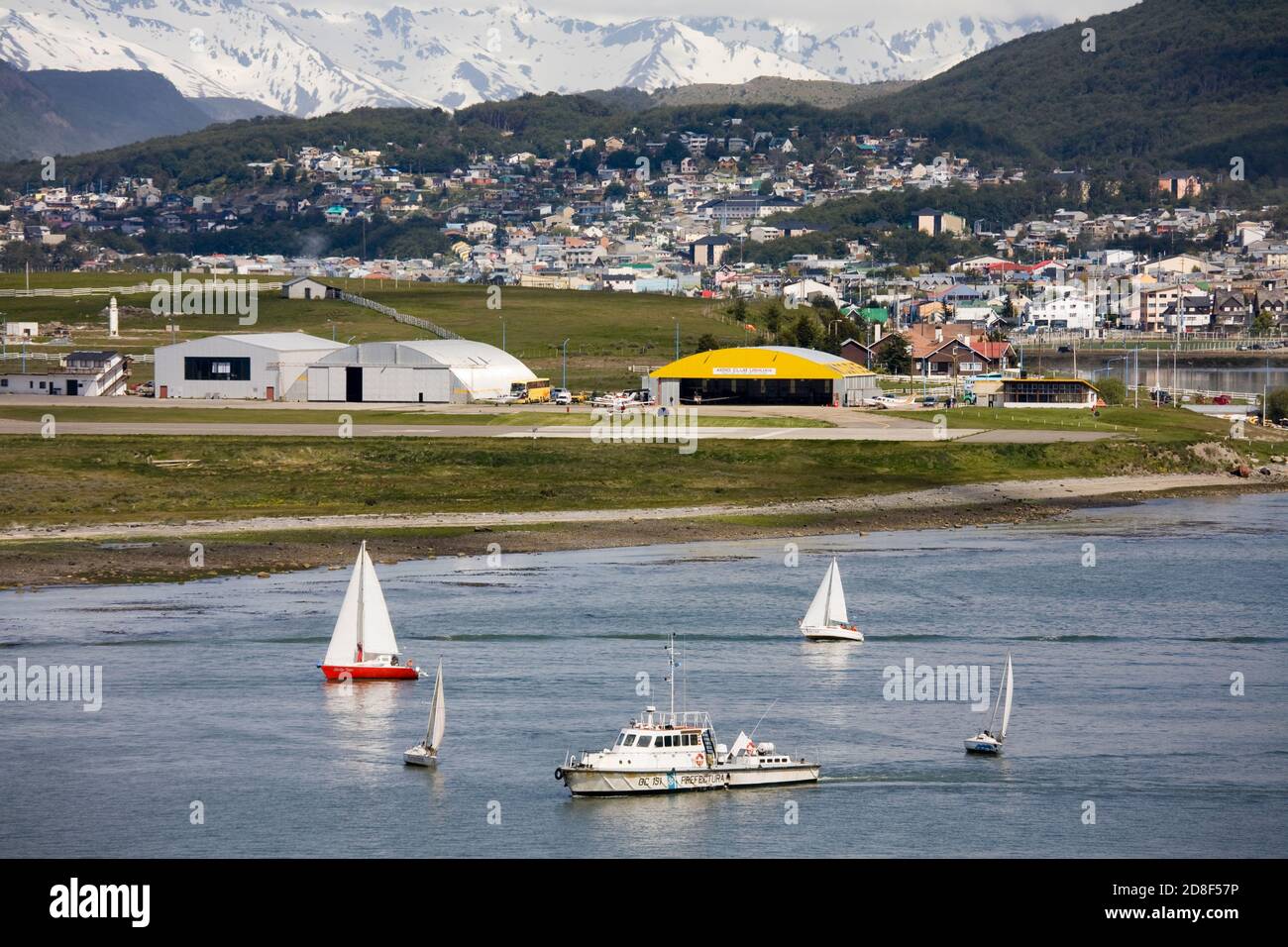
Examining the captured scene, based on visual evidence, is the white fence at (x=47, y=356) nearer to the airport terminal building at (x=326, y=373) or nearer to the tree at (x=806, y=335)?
the airport terminal building at (x=326, y=373)

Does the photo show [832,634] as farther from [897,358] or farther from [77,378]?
[897,358]

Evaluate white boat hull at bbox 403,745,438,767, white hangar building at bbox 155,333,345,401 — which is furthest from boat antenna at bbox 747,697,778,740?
white hangar building at bbox 155,333,345,401

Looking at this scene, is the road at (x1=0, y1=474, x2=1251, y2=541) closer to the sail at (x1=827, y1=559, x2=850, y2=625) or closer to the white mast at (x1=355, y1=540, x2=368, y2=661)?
the sail at (x1=827, y1=559, x2=850, y2=625)

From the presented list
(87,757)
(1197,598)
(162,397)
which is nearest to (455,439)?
(162,397)

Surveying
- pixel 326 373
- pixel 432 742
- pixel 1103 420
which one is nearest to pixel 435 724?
pixel 432 742
